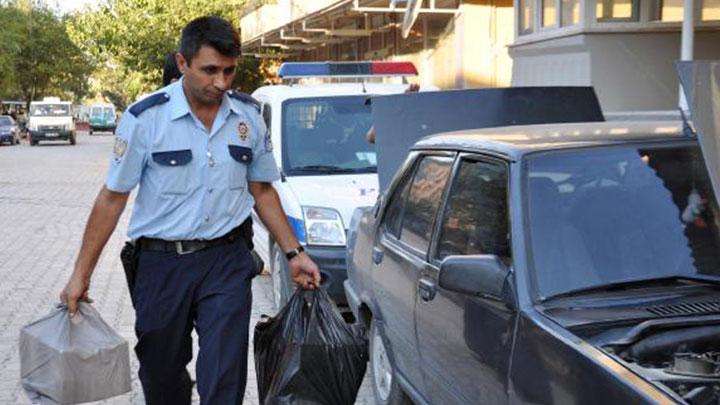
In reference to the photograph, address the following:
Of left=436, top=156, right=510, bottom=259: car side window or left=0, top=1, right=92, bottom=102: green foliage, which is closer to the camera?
left=436, top=156, right=510, bottom=259: car side window

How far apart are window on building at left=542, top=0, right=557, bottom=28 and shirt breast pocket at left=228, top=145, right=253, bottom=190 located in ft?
28.9

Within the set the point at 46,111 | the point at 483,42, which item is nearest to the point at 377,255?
the point at 483,42

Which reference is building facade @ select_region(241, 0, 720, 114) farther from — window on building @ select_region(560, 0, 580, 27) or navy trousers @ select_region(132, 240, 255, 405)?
navy trousers @ select_region(132, 240, 255, 405)

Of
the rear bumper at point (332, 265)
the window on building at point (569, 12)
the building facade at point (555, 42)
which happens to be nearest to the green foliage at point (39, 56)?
the building facade at point (555, 42)

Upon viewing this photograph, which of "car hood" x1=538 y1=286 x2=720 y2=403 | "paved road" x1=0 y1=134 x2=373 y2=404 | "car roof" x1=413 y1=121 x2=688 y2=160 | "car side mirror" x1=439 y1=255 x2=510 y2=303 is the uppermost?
"car roof" x1=413 y1=121 x2=688 y2=160

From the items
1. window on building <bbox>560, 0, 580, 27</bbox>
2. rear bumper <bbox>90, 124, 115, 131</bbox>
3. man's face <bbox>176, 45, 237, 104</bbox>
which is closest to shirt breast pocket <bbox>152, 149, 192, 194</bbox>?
man's face <bbox>176, 45, 237, 104</bbox>

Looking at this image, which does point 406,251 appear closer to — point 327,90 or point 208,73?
point 208,73

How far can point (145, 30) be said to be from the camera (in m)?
30.4

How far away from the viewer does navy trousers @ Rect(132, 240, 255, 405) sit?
372 cm

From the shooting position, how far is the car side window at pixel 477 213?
3.62 metres

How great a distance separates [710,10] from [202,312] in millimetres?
8343

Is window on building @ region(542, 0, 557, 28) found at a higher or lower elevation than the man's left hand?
higher

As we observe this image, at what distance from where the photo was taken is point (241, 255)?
3863 mm

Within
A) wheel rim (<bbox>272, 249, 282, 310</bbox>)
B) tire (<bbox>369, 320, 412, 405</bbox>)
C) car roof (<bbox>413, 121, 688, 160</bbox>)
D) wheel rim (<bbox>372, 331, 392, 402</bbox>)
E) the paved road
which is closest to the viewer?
car roof (<bbox>413, 121, 688, 160</bbox>)
